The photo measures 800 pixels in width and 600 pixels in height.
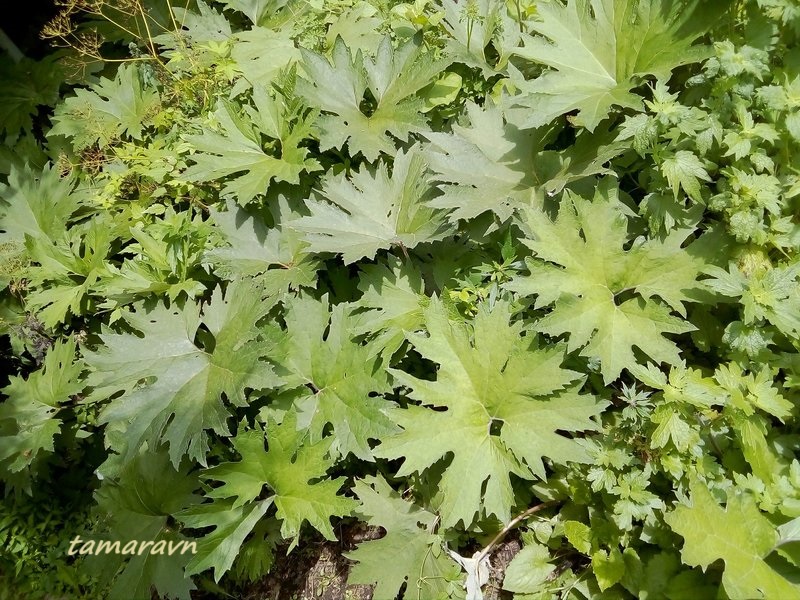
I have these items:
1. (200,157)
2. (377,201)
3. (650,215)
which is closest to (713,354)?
(650,215)

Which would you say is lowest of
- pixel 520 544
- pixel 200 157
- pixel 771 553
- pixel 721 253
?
pixel 520 544

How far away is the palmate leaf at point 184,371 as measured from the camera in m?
2.22

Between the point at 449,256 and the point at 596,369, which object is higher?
the point at 449,256

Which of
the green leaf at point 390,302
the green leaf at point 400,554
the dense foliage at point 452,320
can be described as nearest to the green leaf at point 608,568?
the dense foliage at point 452,320

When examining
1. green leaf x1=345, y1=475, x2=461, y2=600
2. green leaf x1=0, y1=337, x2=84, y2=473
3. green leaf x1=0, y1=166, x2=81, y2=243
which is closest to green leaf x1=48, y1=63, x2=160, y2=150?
green leaf x1=0, y1=166, x2=81, y2=243

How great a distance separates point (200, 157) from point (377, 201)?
0.89 m

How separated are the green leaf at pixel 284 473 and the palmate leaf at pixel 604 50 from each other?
55.9 inches

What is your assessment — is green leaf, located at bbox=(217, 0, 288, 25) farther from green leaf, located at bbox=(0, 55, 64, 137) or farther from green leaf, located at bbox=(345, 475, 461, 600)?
green leaf, located at bbox=(345, 475, 461, 600)

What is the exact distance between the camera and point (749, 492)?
184 cm

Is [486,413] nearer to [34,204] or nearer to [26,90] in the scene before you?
[34,204]

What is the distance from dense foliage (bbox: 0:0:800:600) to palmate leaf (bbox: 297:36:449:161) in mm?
14

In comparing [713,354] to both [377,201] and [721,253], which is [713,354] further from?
[377,201]

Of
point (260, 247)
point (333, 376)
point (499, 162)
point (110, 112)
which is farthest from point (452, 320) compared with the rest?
point (110, 112)

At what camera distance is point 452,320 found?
2.18 m
